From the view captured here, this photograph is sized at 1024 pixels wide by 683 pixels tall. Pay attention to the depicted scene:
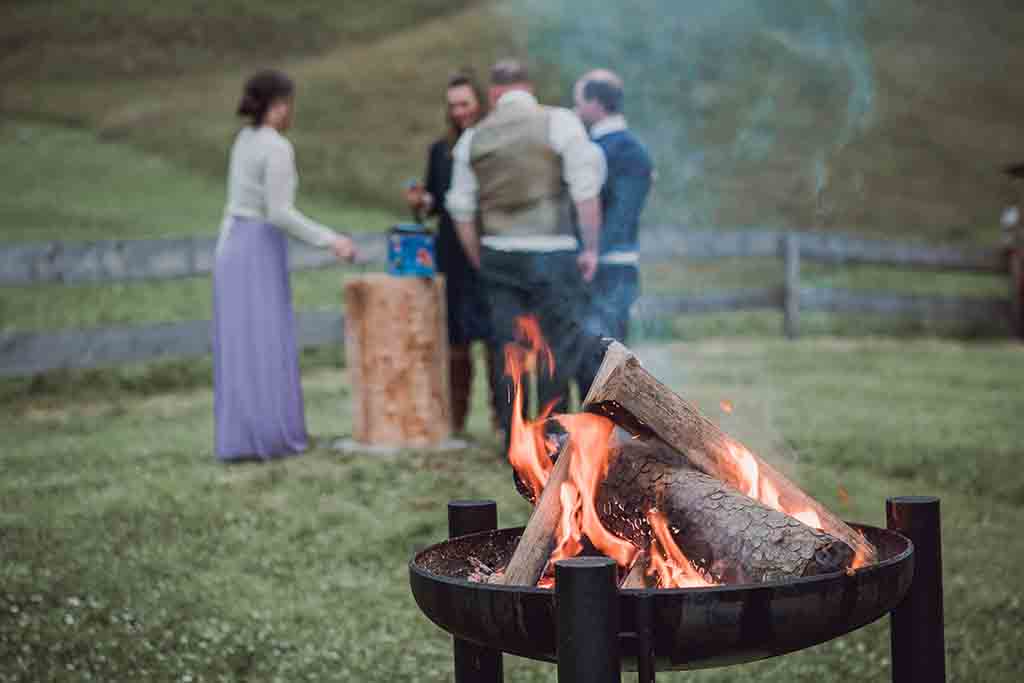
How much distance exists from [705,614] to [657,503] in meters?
0.51

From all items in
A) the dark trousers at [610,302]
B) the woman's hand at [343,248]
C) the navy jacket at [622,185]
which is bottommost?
the dark trousers at [610,302]

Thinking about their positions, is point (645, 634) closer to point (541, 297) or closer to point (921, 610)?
point (921, 610)

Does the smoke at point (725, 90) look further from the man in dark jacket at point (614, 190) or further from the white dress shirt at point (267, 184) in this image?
the white dress shirt at point (267, 184)

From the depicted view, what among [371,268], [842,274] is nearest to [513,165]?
[371,268]

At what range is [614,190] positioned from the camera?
648 centimetres

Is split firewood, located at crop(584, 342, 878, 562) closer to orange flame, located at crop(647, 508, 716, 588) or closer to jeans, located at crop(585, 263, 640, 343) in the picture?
orange flame, located at crop(647, 508, 716, 588)

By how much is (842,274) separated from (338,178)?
35.7 feet

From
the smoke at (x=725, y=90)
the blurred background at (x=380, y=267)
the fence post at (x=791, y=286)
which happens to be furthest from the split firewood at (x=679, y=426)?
the smoke at (x=725, y=90)

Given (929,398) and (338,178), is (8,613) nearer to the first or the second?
(929,398)

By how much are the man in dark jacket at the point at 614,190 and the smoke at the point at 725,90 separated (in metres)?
17.3

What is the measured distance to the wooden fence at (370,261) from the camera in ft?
29.5

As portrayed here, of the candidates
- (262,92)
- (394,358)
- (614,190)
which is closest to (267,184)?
(262,92)

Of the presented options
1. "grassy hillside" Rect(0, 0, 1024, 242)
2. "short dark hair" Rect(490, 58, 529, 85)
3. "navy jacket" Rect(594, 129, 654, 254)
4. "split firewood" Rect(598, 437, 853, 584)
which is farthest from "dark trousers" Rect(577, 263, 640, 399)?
"grassy hillside" Rect(0, 0, 1024, 242)

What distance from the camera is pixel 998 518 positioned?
222 inches
